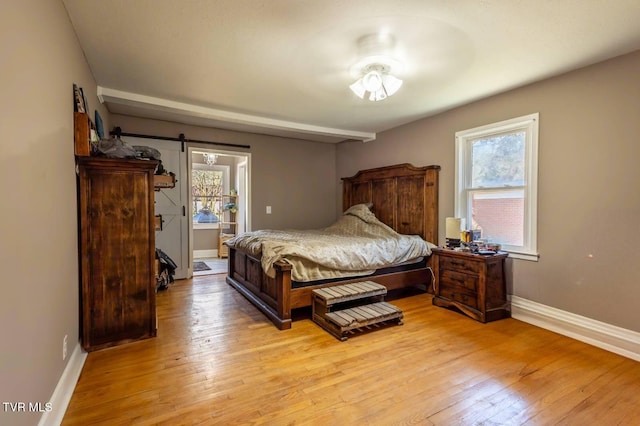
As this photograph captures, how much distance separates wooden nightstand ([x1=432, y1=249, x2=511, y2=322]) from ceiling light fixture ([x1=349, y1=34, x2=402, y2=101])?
190 centimetres

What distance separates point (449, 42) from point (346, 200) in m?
3.67

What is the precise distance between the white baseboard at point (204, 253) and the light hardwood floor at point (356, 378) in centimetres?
412

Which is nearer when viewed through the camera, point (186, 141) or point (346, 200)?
point (186, 141)

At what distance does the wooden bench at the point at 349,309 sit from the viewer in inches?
109

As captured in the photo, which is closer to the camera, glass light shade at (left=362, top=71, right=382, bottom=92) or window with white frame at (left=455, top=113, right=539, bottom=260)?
glass light shade at (left=362, top=71, right=382, bottom=92)

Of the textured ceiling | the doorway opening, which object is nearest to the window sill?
the doorway opening

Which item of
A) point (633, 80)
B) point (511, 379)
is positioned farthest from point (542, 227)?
point (511, 379)

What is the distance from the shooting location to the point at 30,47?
4.73 ft

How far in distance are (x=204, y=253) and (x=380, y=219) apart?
4230mm

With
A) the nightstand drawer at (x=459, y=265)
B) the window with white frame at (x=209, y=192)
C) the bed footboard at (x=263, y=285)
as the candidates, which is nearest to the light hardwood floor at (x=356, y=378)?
the bed footboard at (x=263, y=285)

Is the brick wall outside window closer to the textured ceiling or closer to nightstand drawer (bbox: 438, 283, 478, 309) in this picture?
nightstand drawer (bbox: 438, 283, 478, 309)

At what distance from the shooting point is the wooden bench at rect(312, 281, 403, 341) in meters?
2.78

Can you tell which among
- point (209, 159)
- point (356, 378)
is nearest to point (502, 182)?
A: point (356, 378)

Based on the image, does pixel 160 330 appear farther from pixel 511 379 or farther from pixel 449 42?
pixel 449 42
